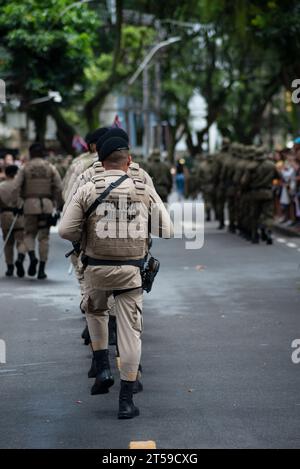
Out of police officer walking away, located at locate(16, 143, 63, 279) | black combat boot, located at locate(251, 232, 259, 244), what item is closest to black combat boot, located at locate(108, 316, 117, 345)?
police officer walking away, located at locate(16, 143, 63, 279)

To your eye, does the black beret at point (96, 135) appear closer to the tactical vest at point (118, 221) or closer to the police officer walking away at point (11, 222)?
the tactical vest at point (118, 221)

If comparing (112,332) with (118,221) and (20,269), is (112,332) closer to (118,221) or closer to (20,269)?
(118,221)

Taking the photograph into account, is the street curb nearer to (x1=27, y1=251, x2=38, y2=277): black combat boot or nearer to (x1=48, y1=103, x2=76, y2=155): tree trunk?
(x1=27, y1=251, x2=38, y2=277): black combat boot

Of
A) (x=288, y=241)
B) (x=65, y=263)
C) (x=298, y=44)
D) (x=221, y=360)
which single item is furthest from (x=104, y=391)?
(x=298, y=44)

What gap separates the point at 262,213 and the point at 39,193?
741cm

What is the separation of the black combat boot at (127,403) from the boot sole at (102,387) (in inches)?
19.7

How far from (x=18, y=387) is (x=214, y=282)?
291 inches

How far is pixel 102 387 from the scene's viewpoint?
8.38m

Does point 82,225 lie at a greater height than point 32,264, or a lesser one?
greater

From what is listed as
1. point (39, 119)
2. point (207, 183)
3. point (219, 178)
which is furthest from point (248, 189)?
point (39, 119)

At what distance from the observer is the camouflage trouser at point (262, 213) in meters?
23.1

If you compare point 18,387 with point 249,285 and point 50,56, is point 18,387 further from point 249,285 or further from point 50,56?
point 50,56

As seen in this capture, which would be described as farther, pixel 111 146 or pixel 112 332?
pixel 112 332

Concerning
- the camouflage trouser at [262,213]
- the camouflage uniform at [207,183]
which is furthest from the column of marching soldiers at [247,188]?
the camouflage uniform at [207,183]
